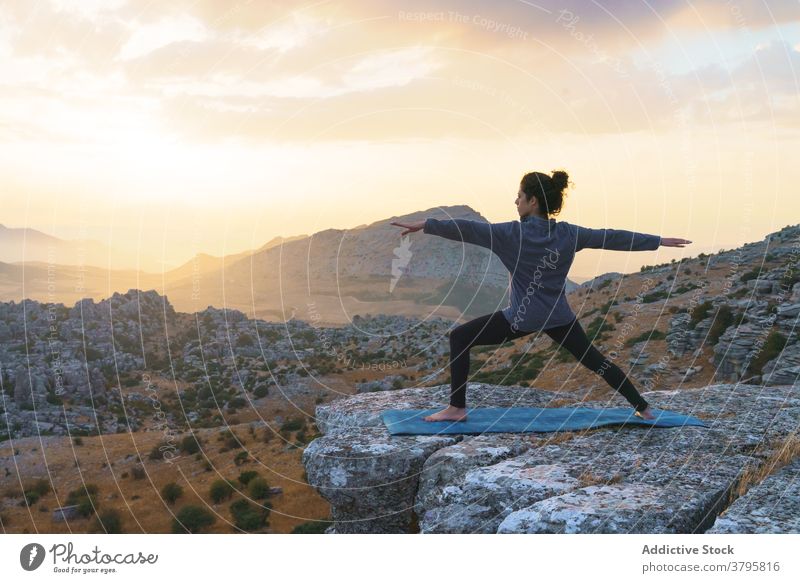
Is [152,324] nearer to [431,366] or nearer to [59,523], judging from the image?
[431,366]

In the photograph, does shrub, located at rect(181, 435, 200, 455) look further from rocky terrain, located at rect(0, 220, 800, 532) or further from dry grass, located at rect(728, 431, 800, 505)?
dry grass, located at rect(728, 431, 800, 505)

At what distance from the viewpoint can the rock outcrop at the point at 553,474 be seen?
6.04 meters

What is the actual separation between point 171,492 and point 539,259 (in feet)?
80.4

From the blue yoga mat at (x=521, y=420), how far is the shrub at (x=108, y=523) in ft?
64.4

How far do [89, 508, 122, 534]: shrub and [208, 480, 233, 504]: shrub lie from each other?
359 cm

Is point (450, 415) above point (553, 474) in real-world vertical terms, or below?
above

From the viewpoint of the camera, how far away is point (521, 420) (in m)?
9.14

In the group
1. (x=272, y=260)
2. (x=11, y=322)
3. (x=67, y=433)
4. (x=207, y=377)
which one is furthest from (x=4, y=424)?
(x=272, y=260)

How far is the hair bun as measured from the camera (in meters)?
8.14

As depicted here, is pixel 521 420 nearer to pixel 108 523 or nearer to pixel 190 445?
pixel 108 523

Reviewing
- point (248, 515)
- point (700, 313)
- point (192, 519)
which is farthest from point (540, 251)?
point (700, 313)

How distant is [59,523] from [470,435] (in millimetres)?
23623

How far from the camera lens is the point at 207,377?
52625 millimetres

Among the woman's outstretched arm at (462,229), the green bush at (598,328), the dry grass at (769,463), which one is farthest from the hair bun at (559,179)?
the green bush at (598,328)
